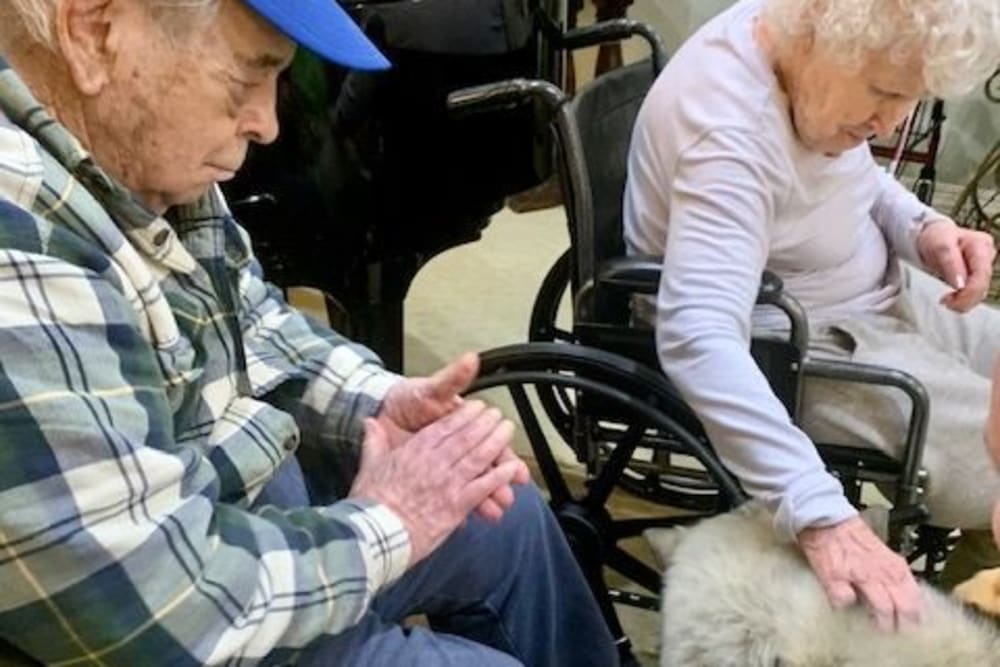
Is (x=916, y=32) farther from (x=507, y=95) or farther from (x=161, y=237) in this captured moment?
(x=161, y=237)

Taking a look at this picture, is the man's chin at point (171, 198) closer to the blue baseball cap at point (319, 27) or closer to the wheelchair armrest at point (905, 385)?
the blue baseball cap at point (319, 27)

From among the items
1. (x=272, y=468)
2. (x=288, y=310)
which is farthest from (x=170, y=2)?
(x=288, y=310)

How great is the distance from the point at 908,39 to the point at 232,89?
0.84 m

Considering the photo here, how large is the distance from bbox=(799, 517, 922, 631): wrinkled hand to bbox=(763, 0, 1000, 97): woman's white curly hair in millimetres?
549

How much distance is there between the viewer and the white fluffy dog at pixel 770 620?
1140 millimetres

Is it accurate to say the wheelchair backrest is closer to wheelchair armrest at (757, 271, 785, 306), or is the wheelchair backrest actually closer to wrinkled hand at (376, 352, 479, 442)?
wheelchair armrest at (757, 271, 785, 306)

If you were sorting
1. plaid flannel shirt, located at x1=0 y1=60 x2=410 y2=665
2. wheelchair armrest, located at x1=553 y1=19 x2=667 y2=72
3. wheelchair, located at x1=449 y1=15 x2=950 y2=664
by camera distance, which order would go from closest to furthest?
plaid flannel shirt, located at x1=0 y1=60 x2=410 y2=665
wheelchair, located at x1=449 y1=15 x2=950 y2=664
wheelchair armrest, located at x1=553 y1=19 x2=667 y2=72

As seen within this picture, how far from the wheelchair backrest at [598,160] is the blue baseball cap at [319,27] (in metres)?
0.65

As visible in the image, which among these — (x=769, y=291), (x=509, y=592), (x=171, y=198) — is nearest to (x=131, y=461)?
(x=171, y=198)

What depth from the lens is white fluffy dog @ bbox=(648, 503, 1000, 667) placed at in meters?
1.14

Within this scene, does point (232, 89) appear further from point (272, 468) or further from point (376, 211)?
point (376, 211)

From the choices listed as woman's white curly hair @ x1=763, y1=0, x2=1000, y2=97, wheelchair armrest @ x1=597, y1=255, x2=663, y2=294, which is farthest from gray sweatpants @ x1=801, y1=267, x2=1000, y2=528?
woman's white curly hair @ x1=763, y1=0, x2=1000, y2=97

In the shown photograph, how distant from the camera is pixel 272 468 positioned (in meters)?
1.16

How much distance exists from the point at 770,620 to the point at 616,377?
495 millimetres
